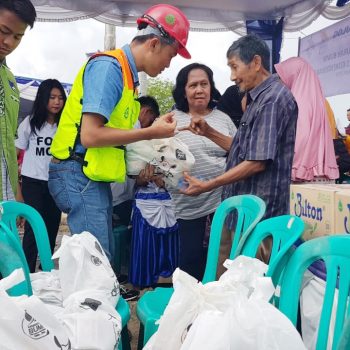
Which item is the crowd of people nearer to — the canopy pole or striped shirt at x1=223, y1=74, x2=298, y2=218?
striped shirt at x1=223, y1=74, x2=298, y2=218

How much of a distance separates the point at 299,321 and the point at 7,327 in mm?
1126

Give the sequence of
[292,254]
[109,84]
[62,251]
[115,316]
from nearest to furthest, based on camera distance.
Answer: [115,316] < [292,254] < [62,251] < [109,84]

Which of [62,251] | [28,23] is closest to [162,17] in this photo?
[28,23]

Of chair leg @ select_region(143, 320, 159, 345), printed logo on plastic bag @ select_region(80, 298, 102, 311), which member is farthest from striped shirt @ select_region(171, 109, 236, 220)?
printed logo on plastic bag @ select_region(80, 298, 102, 311)

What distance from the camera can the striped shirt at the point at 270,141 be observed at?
192cm

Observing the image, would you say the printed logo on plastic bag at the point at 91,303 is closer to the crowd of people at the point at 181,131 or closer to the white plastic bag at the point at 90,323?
the white plastic bag at the point at 90,323

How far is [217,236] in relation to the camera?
6.47 feet

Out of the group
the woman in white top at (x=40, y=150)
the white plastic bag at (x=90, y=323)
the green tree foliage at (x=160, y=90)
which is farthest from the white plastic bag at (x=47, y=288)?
the green tree foliage at (x=160, y=90)

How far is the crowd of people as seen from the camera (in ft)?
5.75

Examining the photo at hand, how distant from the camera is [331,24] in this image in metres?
4.20

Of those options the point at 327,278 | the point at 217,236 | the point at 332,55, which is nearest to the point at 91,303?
the point at 327,278

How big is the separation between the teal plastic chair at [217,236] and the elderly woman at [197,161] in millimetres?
571

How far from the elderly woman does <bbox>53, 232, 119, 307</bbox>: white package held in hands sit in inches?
48.6

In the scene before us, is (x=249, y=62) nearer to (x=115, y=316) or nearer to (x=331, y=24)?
(x=115, y=316)
